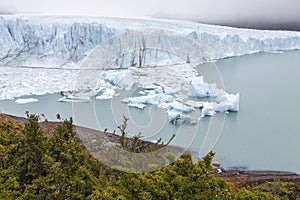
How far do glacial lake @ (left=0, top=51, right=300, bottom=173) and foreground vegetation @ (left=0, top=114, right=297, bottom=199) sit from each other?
0.87 metres

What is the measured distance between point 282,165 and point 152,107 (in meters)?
3.96

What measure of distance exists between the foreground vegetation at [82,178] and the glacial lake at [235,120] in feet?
2.86

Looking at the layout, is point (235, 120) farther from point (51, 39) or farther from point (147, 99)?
point (51, 39)

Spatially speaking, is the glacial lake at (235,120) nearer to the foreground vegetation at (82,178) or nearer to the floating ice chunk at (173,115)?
the floating ice chunk at (173,115)

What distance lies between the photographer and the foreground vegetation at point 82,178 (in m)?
2.58

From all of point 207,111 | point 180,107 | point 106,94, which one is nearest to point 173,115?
point 180,107

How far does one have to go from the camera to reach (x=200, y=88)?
9867 millimetres

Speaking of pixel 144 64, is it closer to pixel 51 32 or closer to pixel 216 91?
pixel 216 91

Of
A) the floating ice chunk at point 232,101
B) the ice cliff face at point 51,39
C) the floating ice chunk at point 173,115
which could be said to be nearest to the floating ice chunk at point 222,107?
the floating ice chunk at point 232,101

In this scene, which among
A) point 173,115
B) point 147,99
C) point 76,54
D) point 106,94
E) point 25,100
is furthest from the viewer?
point 76,54

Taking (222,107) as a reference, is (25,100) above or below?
below

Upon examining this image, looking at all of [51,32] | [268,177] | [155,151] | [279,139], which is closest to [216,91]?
[279,139]

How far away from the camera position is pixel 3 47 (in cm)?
1432

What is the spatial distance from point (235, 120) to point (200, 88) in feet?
6.21
